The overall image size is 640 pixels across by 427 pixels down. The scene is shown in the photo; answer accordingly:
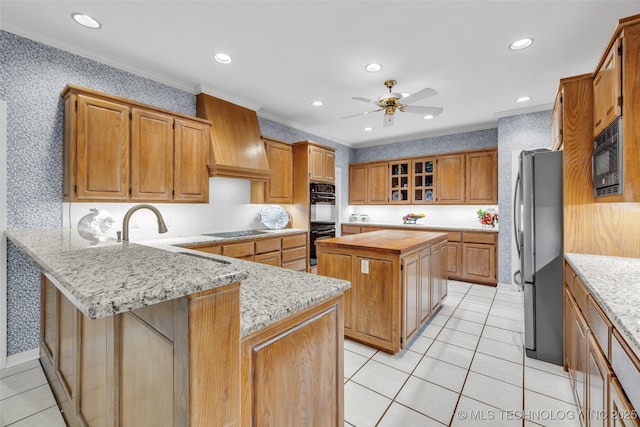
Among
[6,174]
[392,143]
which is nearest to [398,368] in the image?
[6,174]

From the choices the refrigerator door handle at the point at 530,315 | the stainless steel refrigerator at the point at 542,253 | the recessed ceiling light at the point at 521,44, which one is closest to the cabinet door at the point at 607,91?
the stainless steel refrigerator at the point at 542,253

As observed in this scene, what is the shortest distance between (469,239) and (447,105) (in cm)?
221

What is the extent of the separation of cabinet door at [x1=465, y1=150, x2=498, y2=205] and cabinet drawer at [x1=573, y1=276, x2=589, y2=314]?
3350 mm

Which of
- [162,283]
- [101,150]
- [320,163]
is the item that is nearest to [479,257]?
[320,163]

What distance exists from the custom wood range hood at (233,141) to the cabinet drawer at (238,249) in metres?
0.90

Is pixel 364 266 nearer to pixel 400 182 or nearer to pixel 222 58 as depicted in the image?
pixel 222 58

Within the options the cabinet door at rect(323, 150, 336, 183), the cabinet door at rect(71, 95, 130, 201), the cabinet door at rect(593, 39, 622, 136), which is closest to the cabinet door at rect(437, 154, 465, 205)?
the cabinet door at rect(323, 150, 336, 183)

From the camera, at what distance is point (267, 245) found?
13.0ft

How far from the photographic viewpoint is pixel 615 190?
165cm

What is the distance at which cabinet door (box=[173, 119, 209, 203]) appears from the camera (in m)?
3.16

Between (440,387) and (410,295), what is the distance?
73cm

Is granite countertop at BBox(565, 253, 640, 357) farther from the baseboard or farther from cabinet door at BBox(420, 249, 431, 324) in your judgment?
the baseboard

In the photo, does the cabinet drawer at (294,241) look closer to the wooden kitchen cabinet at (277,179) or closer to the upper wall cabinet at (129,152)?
the wooden kitchen cabinet at (277,179)

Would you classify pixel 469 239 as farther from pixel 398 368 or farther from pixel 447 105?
pixel 398 368
